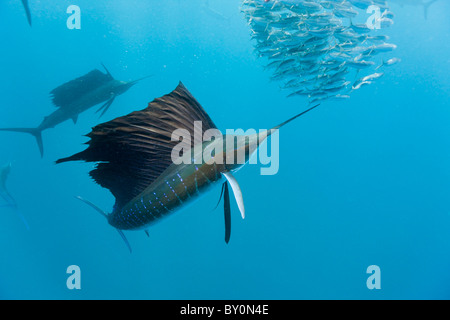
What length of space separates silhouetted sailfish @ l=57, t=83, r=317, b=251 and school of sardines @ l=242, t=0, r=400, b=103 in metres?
3.40

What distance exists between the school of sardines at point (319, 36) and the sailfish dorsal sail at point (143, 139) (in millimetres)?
3377

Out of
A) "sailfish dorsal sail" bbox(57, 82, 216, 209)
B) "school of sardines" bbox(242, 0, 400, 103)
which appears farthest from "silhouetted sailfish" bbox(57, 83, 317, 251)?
"school of sardines" bbox(242, 0, 400, 103)

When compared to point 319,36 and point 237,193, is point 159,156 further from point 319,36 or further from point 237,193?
point 319,36

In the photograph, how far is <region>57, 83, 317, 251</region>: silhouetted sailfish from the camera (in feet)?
3.98

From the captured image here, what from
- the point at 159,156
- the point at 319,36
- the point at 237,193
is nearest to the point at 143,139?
the point at 159,156

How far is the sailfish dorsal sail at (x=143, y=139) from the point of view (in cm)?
121

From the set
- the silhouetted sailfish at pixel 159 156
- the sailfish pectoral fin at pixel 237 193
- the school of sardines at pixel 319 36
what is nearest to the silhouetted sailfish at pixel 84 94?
the school of sardines at pixel 319 36

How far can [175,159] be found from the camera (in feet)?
4.47

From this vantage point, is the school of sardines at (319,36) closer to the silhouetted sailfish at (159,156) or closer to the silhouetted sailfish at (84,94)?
the silhouetted sailfish at (84,94)

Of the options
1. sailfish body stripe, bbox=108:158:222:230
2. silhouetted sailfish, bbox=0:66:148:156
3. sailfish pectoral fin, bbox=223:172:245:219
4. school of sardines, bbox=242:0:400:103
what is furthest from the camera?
silhouetted sailfish, bbox=0:66:148:156

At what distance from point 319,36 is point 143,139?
368 cm

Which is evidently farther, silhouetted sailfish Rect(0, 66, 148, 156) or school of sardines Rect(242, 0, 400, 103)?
silhouetted sailfish Rect(0, 66, 148, 156)

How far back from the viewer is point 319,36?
408 centimetres

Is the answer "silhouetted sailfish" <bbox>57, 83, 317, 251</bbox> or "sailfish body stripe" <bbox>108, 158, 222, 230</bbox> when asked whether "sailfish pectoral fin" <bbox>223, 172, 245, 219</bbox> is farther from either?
"sailfish body stripe" <bbox>108, 158, 222, 230</bbox>
